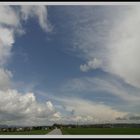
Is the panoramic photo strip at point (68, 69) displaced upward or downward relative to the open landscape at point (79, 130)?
upward

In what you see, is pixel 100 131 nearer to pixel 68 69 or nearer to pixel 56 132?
pixel 56 132

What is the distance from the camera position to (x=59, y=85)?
732 centimetres

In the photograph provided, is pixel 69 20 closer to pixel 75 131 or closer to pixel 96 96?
pixel 96 96

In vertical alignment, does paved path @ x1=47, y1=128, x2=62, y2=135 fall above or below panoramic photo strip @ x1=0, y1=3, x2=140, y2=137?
below

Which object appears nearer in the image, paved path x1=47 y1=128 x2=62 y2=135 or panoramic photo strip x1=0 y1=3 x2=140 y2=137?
paved path x1=47 y1=128 x2=62 y2=135

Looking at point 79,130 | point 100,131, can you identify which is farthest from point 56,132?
point 100,131

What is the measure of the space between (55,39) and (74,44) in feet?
0.96

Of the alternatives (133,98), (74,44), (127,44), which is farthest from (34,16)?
(133,98)

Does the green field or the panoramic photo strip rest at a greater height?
the panoramic photo strip

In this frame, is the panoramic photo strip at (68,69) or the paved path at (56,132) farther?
the panoramic photo strip at (68,69)

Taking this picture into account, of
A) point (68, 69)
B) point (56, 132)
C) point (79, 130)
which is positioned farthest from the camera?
point (68, 69)

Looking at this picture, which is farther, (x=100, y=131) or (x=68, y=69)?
(x=68, y=69)

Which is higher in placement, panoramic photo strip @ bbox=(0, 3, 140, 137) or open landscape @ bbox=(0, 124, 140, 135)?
panoramic photo strip @ bbox=(0, 3, 140, 137)

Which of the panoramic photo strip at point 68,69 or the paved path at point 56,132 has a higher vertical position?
the panoramic photo strip at point 68,69
